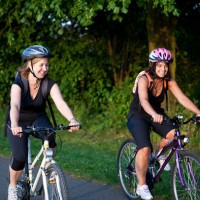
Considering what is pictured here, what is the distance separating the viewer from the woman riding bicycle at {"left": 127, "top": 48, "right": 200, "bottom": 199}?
6132mm

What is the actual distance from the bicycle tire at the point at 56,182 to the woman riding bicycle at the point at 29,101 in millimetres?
464

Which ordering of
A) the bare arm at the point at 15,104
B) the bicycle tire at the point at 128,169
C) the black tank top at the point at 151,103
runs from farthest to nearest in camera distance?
the bicycle tire at the point at 128,169 → the black tank top at the point at 151,103 → the bare arm at the point at 15,104

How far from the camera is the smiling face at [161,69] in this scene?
6.16m

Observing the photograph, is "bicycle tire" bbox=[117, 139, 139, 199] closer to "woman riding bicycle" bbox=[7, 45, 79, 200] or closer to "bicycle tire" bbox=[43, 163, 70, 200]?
"woman riding bicycle" bbox=[7, 45, 79, 200]

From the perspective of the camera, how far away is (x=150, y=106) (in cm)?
596

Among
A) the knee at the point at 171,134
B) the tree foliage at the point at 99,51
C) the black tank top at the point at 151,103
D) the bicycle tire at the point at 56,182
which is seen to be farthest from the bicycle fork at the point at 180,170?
the tree foliage at the point at 99,51

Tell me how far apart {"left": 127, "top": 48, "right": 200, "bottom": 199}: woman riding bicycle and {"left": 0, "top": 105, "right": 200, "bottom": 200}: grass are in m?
0.66

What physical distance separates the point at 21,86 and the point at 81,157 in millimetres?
4649

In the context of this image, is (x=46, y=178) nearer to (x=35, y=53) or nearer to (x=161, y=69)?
(x=35, y=53)

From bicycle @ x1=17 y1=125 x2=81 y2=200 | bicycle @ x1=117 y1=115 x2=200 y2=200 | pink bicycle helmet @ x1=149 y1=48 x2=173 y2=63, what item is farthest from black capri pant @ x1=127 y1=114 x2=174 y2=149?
bicycle @ x1=17 y1=125 x2=81 y2=200

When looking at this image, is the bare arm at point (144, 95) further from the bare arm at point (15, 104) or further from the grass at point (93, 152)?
the bare arm at point (15, 104)

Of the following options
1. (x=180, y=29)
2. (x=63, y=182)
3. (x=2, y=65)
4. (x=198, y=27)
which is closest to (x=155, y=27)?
(x=180, y=29)

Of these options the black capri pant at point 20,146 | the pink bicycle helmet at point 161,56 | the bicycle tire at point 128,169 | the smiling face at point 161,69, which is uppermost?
the pink bicycle helmet at point 161,56

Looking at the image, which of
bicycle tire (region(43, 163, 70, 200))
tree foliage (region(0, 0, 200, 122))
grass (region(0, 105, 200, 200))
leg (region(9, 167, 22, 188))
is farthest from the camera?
tree foliage (region(0, 0, 200, 122))
